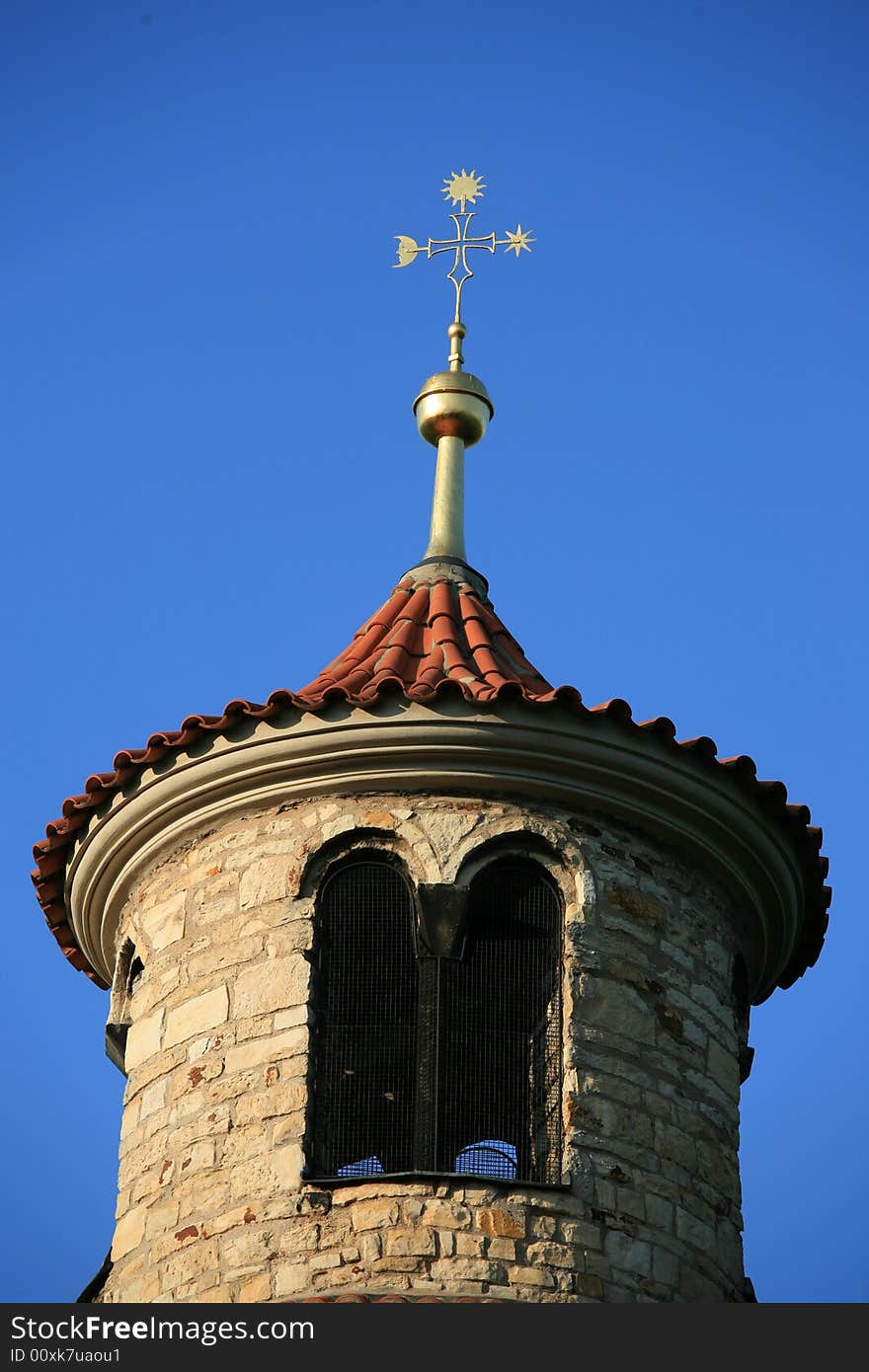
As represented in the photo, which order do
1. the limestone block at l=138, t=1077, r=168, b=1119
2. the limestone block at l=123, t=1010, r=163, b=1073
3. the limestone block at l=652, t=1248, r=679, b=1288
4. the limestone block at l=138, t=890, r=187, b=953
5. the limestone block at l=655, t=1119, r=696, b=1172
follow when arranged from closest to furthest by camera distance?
the limestone block at l=652, t=1248, r=679, b=1288 < the limestone block at l=655, t=1119, r=696, b=1172 < the limestone block at l=138, t=1077, r=168, b=1119 < the limestone block at l=123, t=1010, r=163, b=1073 < the limestone block at l=138, t=890, r=187, b=953

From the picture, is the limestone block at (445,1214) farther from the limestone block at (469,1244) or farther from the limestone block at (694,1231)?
the limestone block at (694,1231)

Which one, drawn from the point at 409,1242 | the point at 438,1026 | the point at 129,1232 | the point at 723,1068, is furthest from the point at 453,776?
the point at 129,1232

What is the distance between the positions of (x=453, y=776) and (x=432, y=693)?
1.28ft

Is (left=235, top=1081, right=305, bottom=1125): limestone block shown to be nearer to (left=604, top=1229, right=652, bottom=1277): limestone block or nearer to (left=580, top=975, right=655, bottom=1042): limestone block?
(left=580, top=975, right=655, bottom=1042): limestone block

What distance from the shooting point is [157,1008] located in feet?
47.8

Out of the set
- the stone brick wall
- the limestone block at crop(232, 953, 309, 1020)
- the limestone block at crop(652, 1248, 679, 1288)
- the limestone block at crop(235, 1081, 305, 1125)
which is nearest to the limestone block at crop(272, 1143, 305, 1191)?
the stone brick wall

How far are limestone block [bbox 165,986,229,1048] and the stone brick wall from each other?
1 cm

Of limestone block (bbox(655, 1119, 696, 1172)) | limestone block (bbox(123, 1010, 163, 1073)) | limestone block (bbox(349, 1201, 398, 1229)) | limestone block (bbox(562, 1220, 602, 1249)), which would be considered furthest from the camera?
limestone block (bbox(123, 1010, 163, 1073))

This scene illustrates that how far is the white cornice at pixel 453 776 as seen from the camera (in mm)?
14328

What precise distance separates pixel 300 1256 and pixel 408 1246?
0.47 m

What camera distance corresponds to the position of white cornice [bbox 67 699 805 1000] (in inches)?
564

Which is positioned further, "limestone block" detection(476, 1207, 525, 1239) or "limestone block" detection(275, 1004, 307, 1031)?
"limestone block" detection(275, 1004, 307, 1031)

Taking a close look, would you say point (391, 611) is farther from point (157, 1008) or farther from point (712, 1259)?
point (712, 1259)

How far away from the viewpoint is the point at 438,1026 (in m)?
14.0
